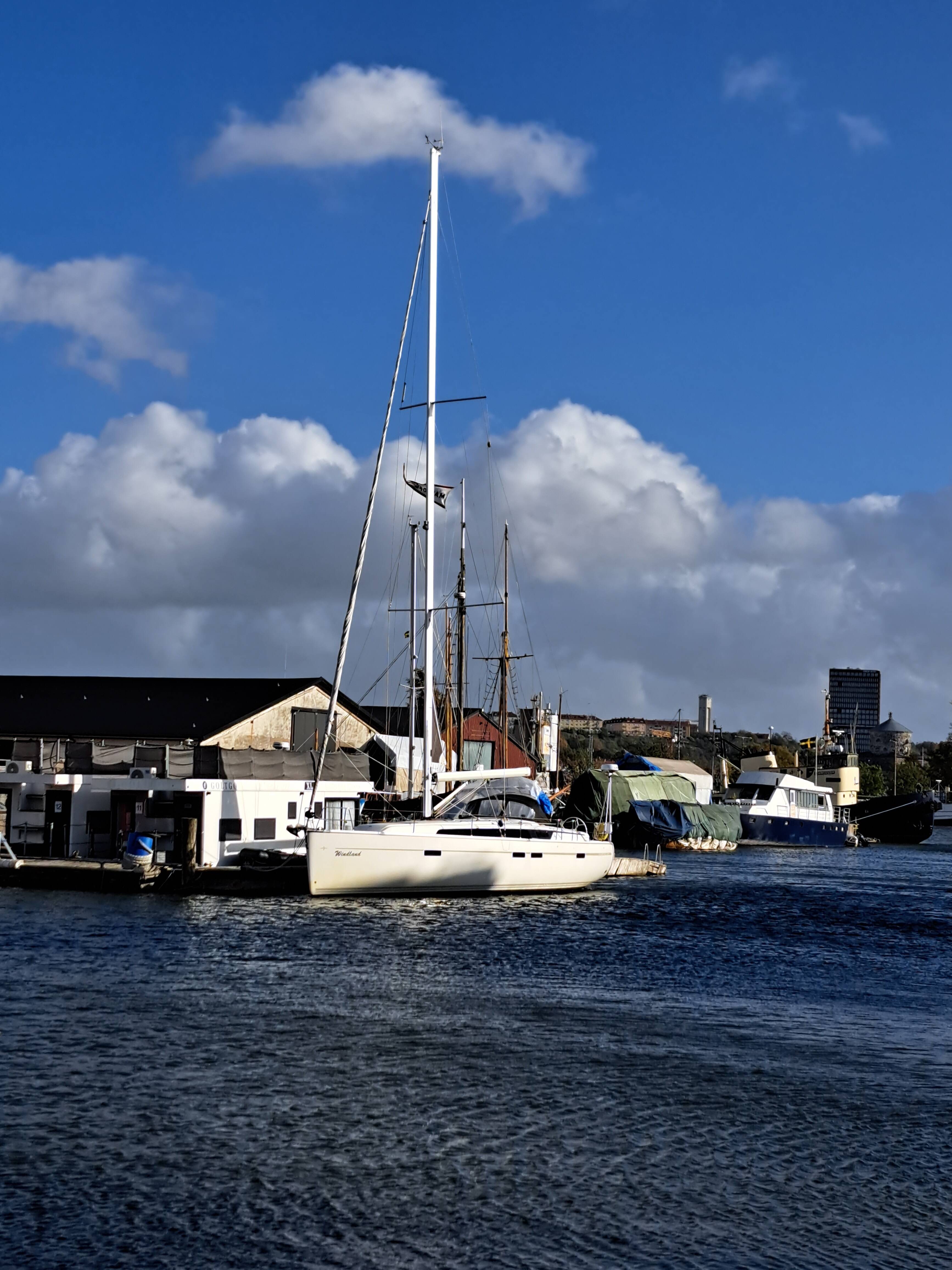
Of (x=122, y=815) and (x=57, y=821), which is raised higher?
(x=122, y=815)

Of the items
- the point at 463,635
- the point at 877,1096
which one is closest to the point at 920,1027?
the point at 877,1096

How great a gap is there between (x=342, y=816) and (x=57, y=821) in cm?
1463

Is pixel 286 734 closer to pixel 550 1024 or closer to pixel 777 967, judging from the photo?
pixel 777 967

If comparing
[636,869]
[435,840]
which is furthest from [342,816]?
[636,869]

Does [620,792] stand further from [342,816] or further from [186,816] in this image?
[342,816]

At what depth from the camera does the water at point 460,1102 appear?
13.8 m

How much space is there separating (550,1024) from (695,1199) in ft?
30.7

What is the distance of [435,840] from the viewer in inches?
1650

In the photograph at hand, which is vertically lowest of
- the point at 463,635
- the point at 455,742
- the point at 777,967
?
the point at 777,967

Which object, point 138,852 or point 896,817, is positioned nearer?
point 138,852

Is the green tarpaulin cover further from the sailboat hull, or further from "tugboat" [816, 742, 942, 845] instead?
the sailboat hull

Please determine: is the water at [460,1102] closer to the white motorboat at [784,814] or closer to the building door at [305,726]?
the building door at [305,726]

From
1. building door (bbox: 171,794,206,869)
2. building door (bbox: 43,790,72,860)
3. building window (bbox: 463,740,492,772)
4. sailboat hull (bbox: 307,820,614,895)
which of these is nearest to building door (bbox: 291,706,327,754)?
building door (bbox: 43,790,72,860)

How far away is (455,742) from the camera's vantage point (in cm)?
8856
